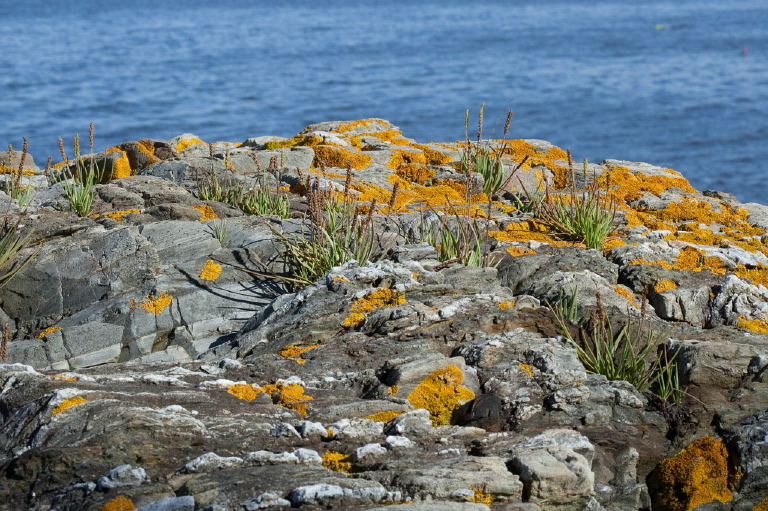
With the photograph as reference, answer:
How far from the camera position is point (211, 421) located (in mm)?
4422

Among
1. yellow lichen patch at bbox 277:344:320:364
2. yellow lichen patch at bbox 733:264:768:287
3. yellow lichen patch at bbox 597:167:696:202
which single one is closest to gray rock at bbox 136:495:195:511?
yellow lichen patch at bbox 277:344:320:364

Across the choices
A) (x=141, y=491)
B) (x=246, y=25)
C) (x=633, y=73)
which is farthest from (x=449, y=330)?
(x=246, y=25)

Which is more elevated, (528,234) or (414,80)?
(528,234)

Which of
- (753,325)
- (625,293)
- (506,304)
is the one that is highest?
(506,304)

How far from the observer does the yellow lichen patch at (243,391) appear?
4.93 metres

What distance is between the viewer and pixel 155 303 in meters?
6.98

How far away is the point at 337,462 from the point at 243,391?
1020 millimetres

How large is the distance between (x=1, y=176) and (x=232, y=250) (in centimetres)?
390

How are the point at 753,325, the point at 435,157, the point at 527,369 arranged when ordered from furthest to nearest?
the point at 435,157 → the point at 753,325 → the point at 527,369

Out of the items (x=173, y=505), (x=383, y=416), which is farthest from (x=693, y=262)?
(x=173, y=505)

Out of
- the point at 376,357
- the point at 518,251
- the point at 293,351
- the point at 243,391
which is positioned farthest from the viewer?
the point at 518,251

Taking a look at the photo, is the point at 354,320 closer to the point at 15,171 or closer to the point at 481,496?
the point at 481,496

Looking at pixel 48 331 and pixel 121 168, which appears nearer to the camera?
pixel 48 331

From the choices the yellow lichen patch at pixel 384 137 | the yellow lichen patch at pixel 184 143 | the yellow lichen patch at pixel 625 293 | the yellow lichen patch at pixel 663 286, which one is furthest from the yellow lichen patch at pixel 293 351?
the yellow lichen patch at pixel 184 143
